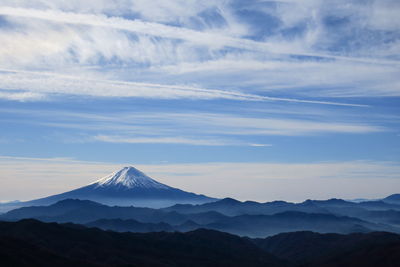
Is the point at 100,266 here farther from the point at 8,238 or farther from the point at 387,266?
the point at 387,266

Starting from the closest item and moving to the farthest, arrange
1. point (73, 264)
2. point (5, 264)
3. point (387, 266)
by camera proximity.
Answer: point (5, 264) → point (73, 264) → point (387, 266)

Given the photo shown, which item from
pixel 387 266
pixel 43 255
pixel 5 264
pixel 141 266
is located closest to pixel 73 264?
pixel 43 255

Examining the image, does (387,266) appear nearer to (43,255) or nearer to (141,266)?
(141,266)

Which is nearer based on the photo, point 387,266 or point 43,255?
point 43,255

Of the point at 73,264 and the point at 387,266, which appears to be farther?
the point at 387,266

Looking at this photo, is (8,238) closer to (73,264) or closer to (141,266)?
(73,264)

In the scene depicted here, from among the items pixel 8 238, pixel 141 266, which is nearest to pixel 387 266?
pixel 141 266

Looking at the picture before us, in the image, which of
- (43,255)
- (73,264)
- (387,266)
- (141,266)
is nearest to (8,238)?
(43,255)

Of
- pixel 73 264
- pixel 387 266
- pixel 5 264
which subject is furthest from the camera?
pixel 387 266
